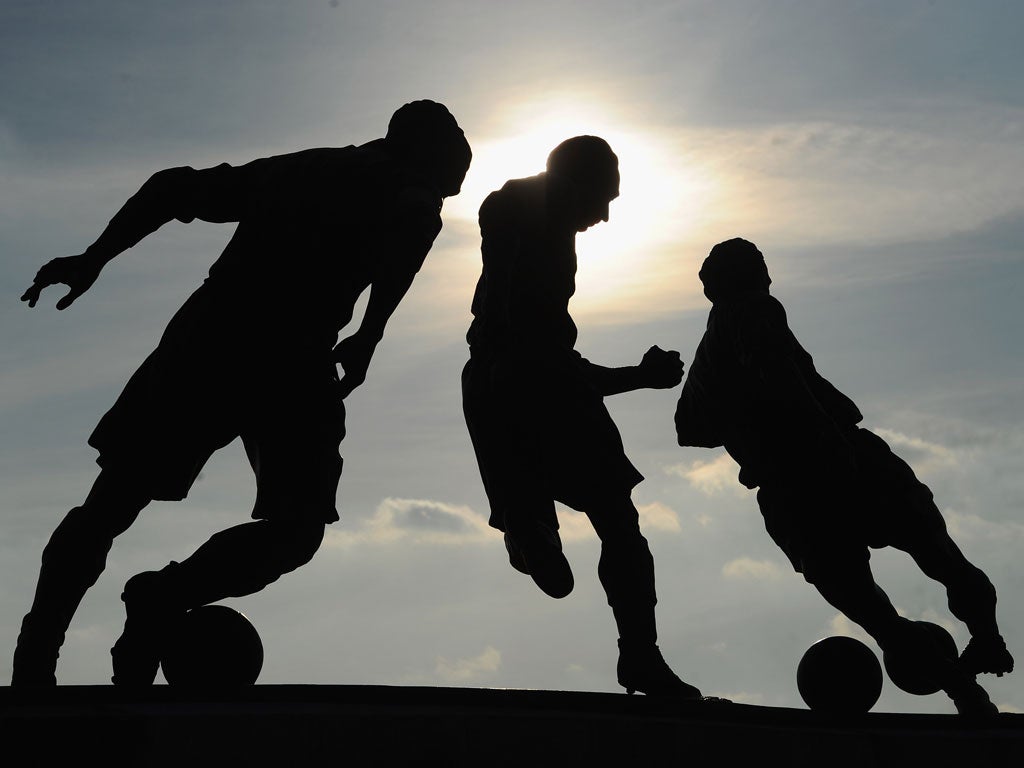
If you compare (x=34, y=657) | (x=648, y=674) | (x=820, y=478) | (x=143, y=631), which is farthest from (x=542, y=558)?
(x=34, y=657)

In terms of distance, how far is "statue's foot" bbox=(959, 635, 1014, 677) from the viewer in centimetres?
769

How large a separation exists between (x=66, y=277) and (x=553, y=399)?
2468mm

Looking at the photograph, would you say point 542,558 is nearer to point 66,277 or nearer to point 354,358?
point 354,358

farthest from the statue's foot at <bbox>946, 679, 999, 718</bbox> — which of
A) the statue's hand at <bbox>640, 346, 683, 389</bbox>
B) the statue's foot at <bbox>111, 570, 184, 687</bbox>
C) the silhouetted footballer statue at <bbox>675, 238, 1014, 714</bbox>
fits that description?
the statue's foot at <bbox>111, 570, 184, 687</bbox>

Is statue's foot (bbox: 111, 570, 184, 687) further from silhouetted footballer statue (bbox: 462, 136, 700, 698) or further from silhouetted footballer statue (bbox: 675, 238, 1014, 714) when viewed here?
silhouetted footballer statue (bbox: 675, 238, 1014, 714)

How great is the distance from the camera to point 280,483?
20.4ft

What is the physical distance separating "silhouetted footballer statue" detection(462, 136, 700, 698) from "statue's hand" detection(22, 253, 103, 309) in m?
2.04

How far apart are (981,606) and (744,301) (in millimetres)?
2250

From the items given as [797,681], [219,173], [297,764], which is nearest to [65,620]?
[297,764]

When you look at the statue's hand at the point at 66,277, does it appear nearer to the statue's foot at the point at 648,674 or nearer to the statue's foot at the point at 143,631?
the statue's foot at the point at 143,631

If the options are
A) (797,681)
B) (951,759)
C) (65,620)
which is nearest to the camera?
(65,620)

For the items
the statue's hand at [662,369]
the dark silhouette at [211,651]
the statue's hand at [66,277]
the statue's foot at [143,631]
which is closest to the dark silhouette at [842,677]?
the statue's hand at [662,369]

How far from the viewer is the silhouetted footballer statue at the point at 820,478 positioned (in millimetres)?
7793

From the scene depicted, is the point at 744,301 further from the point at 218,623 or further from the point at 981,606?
the point at 218,623
